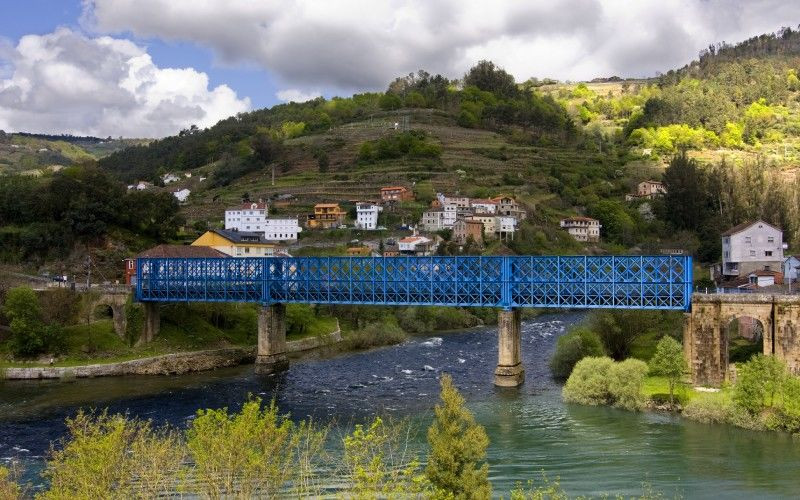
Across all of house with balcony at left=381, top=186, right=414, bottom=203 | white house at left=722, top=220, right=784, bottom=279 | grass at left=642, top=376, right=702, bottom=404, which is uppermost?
house with balcony at left=381, top=186, right=414, bottom=203

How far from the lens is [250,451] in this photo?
18.3 m

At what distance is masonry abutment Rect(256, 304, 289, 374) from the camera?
2611 inches

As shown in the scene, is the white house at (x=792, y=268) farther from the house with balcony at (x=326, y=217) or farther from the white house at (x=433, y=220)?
the house with balcony at (x=326, y=217)

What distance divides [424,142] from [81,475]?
508 feet

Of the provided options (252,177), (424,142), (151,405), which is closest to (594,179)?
(424,142)

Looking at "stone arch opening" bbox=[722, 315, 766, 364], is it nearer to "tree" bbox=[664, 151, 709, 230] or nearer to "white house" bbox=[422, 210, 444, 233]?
"white house" bbox=[422, 210, 444, 233]

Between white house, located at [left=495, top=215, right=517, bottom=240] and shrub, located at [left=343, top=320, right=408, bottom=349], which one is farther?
white house, located at [left=495, top=215, right=517, bottom=240]

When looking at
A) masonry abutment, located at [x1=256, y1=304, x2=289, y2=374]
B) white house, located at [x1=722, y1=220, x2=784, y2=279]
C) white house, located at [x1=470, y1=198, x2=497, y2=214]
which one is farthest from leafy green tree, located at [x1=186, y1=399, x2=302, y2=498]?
white house, located at [x1=470, y1=198, x2=497, y2=214]

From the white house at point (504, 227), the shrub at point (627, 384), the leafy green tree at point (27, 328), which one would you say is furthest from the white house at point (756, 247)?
the leafy green tree at point (27, 328)

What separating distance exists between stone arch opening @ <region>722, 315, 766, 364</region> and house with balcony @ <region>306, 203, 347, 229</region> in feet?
251

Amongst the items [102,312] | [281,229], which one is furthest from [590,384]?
[281,229]

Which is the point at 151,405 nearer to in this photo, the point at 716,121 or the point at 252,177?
the point at 252,177

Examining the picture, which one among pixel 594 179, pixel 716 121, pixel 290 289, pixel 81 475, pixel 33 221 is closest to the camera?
pixel 81 475

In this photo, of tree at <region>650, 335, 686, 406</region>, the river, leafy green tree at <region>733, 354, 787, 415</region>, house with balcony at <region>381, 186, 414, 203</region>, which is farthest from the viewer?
house with balcony at <region>381, 186, 414, 203</region>
